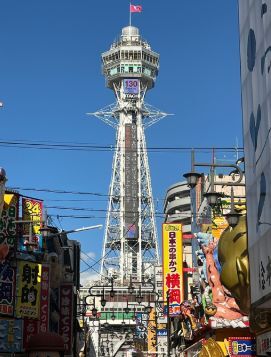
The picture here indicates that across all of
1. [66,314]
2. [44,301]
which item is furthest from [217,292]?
[66,314]

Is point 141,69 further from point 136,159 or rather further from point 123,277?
point 123,277

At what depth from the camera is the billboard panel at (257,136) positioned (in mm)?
15820

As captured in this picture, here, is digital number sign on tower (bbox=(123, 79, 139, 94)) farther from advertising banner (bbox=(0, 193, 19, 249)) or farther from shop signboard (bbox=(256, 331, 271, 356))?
shop signboard (bbox=(256, 331, 271, 356))

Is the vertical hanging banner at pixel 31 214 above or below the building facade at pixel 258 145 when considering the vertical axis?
above

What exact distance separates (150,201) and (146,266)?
14810mm

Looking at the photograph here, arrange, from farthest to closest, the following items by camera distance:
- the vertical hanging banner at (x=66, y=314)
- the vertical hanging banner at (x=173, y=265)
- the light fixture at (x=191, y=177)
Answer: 1. the vertical hanging banner at (x=173, y=265)
2. the vertical hanging banner at (x=66, y=314)
3. the light fixture at (x=191, y=177)

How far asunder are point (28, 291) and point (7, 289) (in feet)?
4.71

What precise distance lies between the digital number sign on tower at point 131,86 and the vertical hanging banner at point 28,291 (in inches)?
5073

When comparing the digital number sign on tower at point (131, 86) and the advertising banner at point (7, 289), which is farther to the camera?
the digital number sign on tower at point (131, 86)

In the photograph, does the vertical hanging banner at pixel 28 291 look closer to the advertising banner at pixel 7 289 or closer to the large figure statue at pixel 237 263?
the advertising banner at pixel 7 289

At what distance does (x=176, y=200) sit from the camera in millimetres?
125250

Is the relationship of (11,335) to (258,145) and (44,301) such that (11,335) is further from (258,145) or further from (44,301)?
(258,145)

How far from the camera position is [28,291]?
33438 mm

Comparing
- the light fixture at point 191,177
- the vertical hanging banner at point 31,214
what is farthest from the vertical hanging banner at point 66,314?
the light fixture at point 191,177
